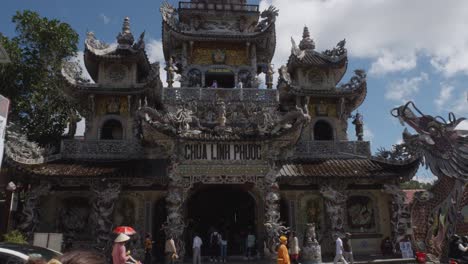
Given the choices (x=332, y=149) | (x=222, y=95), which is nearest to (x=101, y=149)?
(x=222, y=95)

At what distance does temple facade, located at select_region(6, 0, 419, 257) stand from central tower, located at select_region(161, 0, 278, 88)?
7 centimetres

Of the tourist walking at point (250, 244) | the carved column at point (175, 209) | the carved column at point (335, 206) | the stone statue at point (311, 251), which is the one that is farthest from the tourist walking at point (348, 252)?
the carved column at point (175, 209)

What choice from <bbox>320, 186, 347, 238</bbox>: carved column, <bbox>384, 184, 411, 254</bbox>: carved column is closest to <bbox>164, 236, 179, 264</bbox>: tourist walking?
<bbox>320, 186, 347, 238</bbox>: carved column

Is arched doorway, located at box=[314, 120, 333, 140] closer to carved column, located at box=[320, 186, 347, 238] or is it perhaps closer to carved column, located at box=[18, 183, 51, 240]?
carved column, located at box=[320, 186, 347, 238]

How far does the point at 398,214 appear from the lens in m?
16.4

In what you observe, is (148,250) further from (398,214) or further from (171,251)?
(398,214)

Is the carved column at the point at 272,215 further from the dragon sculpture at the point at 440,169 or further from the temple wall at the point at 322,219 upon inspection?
the dragon sculpture at the point at 440,169

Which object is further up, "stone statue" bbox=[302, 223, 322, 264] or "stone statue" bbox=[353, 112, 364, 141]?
"stone statue" bbox=[353, 112, 364, 141]

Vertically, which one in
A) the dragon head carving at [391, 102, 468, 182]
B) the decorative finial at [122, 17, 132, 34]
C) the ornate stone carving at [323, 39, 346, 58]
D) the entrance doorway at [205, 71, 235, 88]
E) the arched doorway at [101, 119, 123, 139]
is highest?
the decorative finial at [122, 17, 132, 34]

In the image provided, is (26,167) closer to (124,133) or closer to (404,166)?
(124,133)

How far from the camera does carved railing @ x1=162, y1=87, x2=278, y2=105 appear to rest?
61.0ft

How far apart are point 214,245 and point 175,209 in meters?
3.64

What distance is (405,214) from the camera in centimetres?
1631

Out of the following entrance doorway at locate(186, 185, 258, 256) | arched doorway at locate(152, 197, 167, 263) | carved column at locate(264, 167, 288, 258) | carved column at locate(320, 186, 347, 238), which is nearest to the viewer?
carved column at locate(264, 167, 288, 258)
